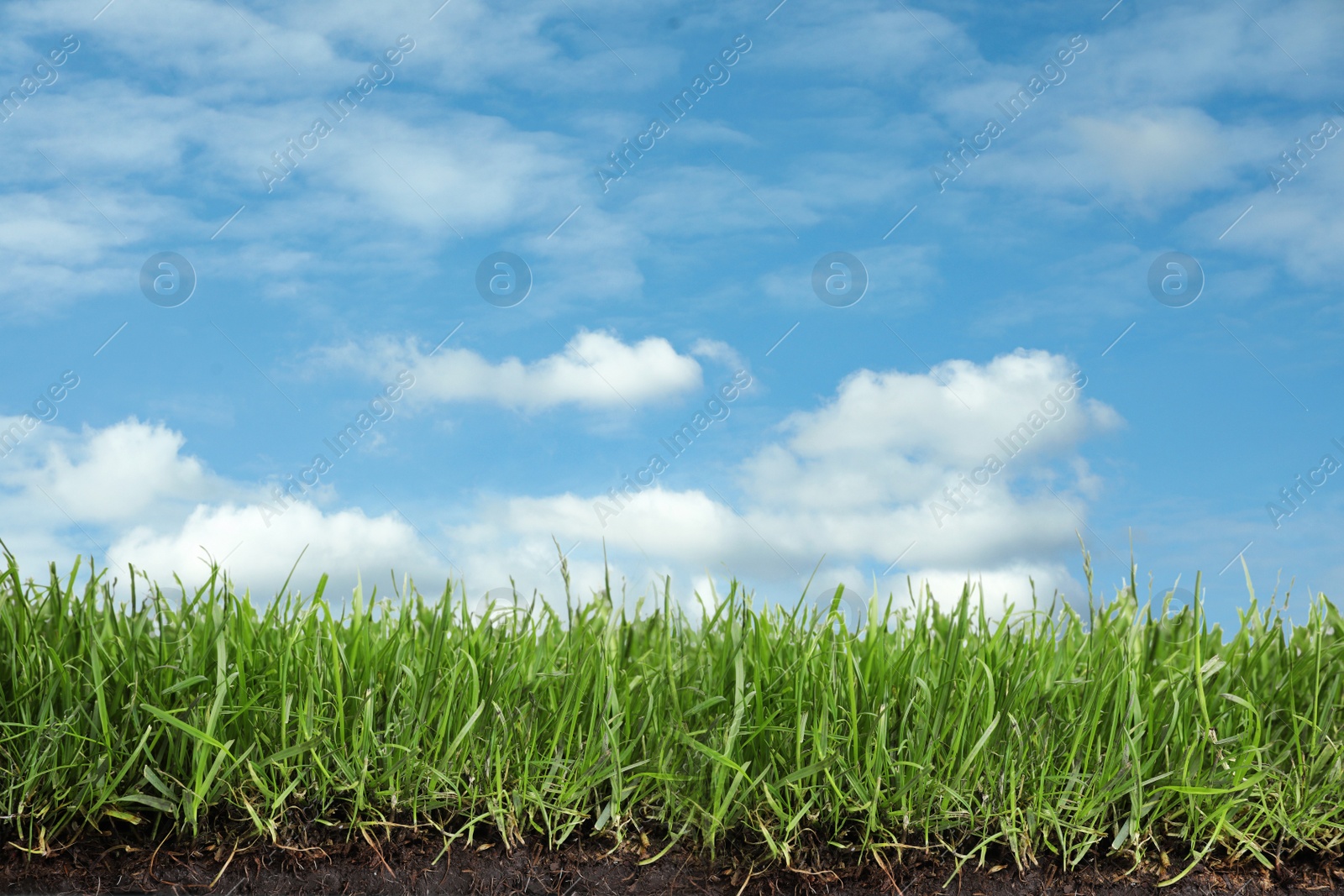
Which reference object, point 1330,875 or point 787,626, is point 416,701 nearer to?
point 787,626

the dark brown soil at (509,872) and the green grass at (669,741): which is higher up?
the green grass at (669,741)

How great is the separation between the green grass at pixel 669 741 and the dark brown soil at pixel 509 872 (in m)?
Answer: 0.06

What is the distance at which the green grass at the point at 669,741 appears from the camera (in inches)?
103

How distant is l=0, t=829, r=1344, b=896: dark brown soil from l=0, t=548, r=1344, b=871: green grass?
0.06m

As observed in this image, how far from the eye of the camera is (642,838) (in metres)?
2.59

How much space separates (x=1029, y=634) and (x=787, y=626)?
856mm

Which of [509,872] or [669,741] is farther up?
[669,741]

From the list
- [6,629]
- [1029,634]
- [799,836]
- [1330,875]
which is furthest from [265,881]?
[1330,875]

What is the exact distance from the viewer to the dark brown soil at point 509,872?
253 centimetres

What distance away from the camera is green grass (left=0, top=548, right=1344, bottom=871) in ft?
8.54

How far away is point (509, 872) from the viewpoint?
254cm

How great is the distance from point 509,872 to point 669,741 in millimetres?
532

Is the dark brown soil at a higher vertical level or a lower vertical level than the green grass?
lower

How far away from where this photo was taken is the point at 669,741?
269 cm
